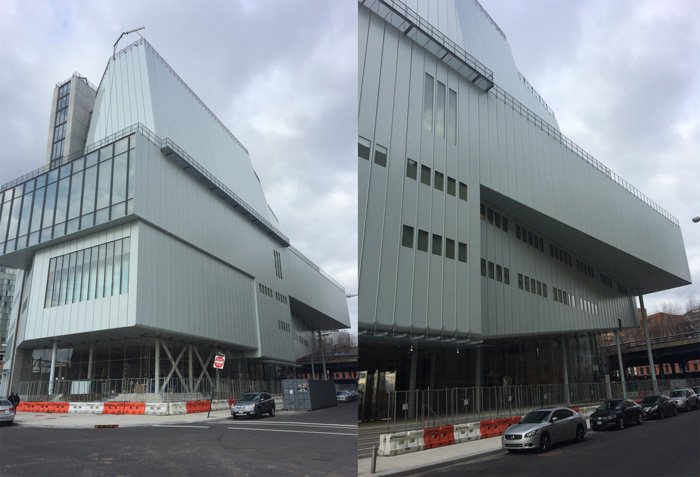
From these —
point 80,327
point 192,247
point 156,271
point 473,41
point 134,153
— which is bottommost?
point 80,327

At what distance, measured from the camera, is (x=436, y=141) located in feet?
75.8

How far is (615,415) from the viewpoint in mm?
22688

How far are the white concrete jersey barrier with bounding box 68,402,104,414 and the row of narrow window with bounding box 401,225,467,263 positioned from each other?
23708mm

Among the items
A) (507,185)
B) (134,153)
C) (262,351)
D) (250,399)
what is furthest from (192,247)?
(507,185)

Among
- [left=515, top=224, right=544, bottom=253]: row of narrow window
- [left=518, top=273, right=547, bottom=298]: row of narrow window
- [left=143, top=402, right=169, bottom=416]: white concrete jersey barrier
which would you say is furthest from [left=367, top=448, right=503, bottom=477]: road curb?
[left=143, top=402, right=169, bottom=416]: white concrete jersey barrier

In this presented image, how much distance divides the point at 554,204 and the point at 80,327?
34.0 meters

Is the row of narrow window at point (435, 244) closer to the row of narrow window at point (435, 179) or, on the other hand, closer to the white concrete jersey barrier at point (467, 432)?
the row of narrow window at point (435, 179)

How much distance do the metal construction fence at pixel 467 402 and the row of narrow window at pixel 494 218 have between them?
31.9 ft

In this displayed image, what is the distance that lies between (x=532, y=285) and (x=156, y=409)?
2511cm

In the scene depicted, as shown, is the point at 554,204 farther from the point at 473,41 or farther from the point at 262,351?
the point at 262,351

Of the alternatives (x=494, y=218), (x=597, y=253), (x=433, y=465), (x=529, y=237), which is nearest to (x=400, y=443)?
(x=433, y=465)

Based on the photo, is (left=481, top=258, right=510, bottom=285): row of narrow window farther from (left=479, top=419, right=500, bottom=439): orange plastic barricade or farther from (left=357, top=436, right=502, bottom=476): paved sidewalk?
(left=357, top=436, right=502, bottom=476): paved sidewalk

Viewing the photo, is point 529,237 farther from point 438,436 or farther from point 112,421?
point 112,421

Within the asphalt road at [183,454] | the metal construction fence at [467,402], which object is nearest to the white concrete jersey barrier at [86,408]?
the asphalt road at [183,454]
